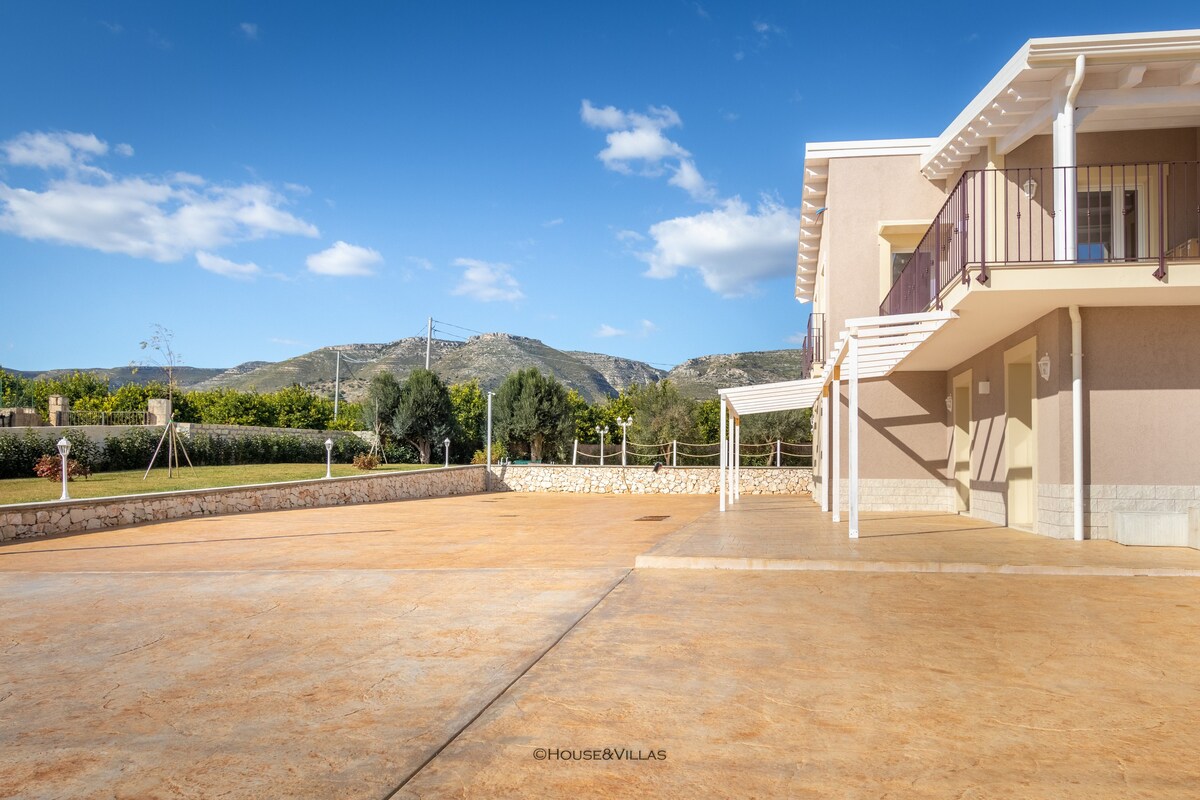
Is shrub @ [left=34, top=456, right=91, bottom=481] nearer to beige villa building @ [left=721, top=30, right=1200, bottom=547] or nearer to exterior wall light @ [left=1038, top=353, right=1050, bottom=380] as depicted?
beige villa building @ [left=721, top=30, right=1200, bottom=547]

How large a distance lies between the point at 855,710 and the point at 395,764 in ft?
6.39

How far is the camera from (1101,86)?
31.6 ft

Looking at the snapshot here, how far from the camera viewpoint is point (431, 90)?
2212 cm

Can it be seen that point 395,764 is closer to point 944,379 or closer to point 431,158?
point 944,379

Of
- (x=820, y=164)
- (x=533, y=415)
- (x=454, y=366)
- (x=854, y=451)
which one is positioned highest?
(x=454, y=366)

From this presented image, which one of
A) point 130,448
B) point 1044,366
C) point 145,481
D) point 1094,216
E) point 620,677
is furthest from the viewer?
point 130,448

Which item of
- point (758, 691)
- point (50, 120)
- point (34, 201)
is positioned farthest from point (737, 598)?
point (34, 201)

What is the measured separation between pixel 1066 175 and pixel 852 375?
3.21 meters

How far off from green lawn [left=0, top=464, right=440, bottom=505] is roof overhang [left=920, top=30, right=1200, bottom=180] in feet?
50.4

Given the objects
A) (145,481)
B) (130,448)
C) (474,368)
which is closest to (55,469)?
(145,481)

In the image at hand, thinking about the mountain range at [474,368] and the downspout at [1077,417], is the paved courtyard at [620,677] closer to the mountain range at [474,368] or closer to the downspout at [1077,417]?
the downspout at [1077,417]

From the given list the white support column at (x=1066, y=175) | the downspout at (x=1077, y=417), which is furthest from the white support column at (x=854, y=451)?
the downspout at (x=1077, y=417)

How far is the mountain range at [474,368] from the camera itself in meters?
74.0

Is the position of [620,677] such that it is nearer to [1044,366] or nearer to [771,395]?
[1044,366]
